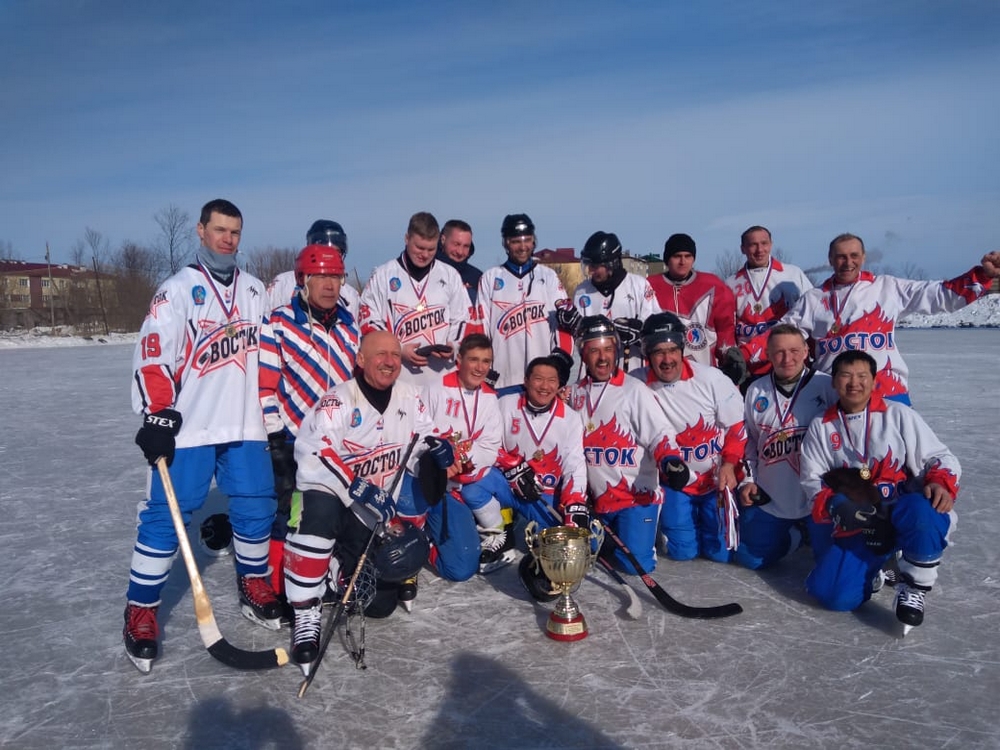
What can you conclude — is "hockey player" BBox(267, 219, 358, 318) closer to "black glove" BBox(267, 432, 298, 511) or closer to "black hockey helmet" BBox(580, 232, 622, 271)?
"black glove" BBox(267, 432, 298, 511)

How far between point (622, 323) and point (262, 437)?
2.12m

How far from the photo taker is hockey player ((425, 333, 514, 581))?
3988 mm

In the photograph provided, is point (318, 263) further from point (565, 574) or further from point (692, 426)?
point (692, 426)

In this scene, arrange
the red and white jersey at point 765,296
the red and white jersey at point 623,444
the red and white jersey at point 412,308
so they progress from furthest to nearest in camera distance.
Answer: the red and white jersey at point 765,296 → the red and white jersey at point 412,308 → the red and white jersey at point 623,444

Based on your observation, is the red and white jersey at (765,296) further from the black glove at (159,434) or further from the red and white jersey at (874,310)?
the black glove at (159,434)

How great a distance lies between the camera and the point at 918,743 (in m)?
2.32

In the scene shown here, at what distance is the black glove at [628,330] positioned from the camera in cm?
435

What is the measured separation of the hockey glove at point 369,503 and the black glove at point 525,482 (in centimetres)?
100

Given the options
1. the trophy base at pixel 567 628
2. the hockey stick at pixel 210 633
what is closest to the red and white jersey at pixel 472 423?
the trophy base at pixel 567 628

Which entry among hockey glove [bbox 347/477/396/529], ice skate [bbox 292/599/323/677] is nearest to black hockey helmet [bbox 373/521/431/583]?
hockey glove [bbox 347/477/396/529]

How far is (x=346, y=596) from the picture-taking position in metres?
2.94

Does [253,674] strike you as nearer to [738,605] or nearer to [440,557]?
[440,557]

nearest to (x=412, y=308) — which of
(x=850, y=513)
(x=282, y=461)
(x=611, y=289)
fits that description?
(x=611, y=289)

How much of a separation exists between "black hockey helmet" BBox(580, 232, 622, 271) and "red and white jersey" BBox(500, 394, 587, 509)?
0.97 meters
